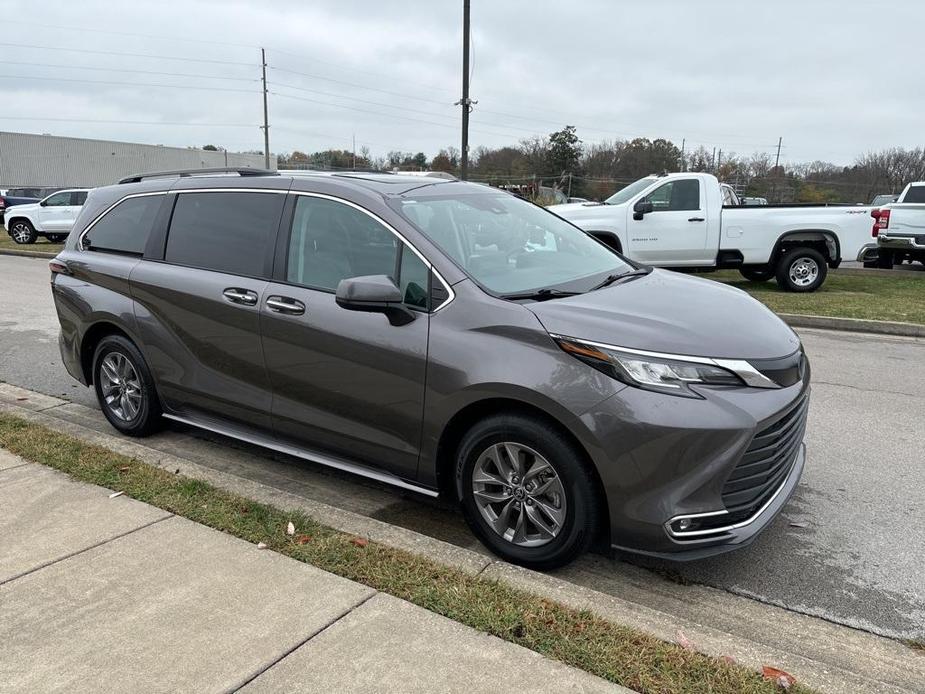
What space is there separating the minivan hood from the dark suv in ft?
0.05

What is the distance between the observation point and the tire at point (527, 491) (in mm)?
3109

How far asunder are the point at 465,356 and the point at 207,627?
5.02ft

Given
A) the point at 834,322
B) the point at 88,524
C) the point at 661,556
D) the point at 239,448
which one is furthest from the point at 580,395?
the point at 834,322

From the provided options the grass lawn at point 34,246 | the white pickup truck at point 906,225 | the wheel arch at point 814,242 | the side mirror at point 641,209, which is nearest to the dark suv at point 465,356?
the side mirror at point 641,209

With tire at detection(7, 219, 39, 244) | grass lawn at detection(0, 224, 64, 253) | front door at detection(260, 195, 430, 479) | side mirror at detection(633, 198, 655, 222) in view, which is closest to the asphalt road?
front door at detection(260, 195, 430, 479)

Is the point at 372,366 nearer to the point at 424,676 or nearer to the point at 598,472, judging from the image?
the point at 598,472

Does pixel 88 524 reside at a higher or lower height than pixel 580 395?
lower

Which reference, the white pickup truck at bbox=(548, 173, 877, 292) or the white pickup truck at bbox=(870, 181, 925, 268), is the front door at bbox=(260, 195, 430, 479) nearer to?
the white pickup truck at bbox=(548, 173, 877, 292)

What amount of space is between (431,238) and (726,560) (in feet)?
7.08

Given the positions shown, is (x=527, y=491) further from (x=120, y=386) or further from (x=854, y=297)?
(x=854, y=297)

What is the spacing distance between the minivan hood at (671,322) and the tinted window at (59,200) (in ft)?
79.1

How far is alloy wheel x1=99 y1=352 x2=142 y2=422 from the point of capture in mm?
→ 5039

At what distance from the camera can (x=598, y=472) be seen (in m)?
3.06

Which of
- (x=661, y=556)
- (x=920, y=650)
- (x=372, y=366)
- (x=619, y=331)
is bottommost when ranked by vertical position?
(x=920, y=650)
